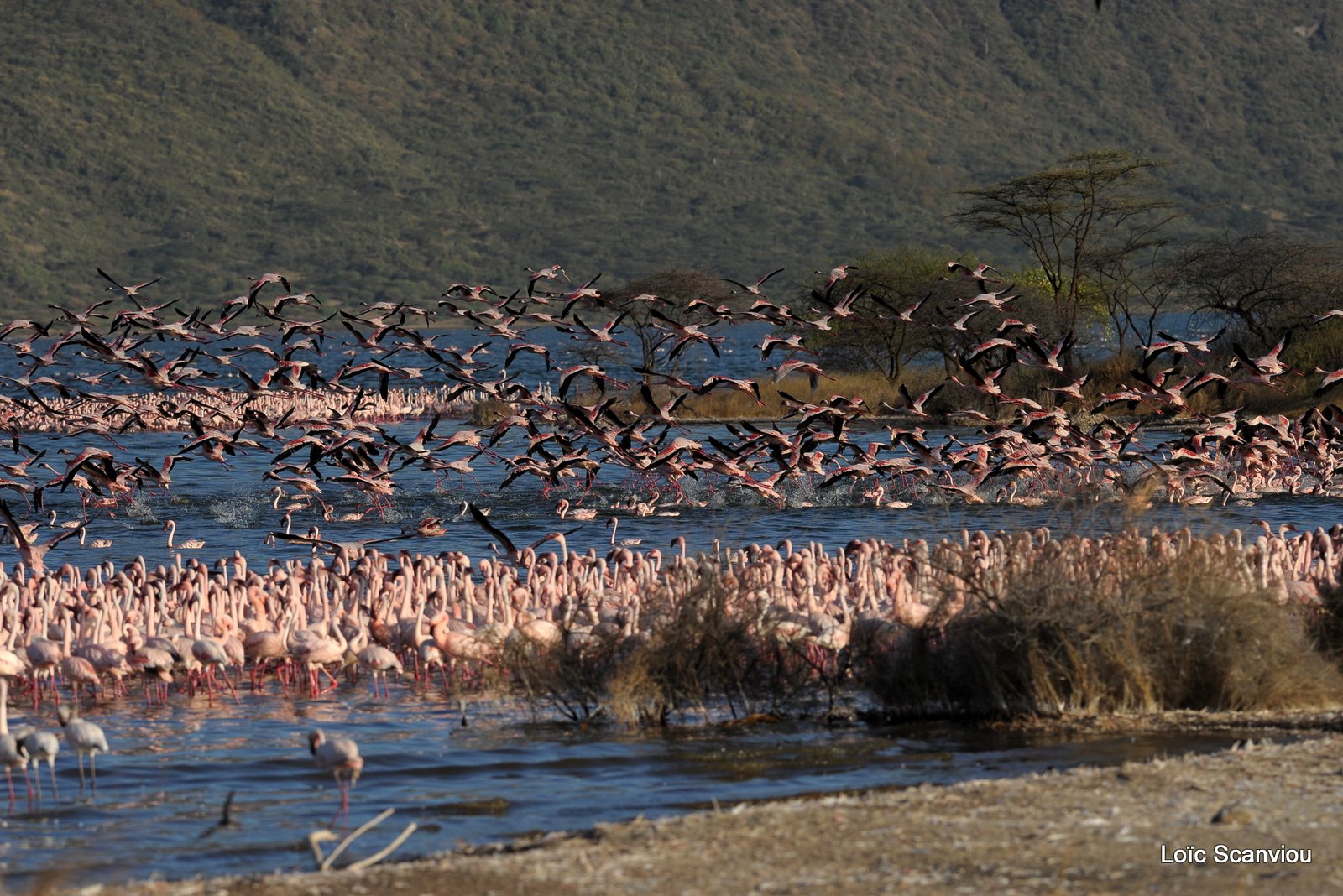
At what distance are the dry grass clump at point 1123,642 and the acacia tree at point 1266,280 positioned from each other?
4260 centimetres

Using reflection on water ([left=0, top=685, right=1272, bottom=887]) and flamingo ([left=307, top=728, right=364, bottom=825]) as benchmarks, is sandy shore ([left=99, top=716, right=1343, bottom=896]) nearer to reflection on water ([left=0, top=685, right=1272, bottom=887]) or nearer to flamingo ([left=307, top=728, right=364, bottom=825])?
flamingo ([left=307, top=728, right=364, bottom=825])

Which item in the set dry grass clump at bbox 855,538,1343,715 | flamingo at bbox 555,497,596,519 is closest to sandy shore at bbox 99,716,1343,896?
dry grass clump at bbox 855,538,1343,715

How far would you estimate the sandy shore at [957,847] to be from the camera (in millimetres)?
7754

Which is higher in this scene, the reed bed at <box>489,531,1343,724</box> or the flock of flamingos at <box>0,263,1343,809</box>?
the flock of flamingos at <box>0,263,1343,809</box>

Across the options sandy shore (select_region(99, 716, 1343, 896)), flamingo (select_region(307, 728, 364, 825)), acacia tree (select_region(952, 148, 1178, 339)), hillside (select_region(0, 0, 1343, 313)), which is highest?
hillside (select_region(0, 0, 1343, 313))

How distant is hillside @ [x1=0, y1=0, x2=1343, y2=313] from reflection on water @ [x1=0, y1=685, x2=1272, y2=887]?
142656 mm

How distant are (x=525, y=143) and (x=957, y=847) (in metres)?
180

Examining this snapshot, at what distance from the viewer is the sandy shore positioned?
25.4 feet

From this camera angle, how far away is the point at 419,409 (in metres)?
65.7

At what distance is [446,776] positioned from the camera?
11367 millimetres

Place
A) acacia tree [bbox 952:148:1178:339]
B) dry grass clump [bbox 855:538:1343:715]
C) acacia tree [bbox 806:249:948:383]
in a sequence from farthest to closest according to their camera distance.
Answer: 1. acacia tree [bbox 952:148:1178:339]
2. acacia tree [bbox 806:249:948:383]
3. dry grass clump [bbox 855:538:1343:715]

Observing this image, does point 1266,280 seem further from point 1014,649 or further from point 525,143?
point 525,143

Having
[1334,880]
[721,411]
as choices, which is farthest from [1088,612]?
[721,411]

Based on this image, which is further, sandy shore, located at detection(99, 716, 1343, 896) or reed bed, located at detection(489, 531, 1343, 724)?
reed bed, located at detection(489, 531, 1343, 724)
